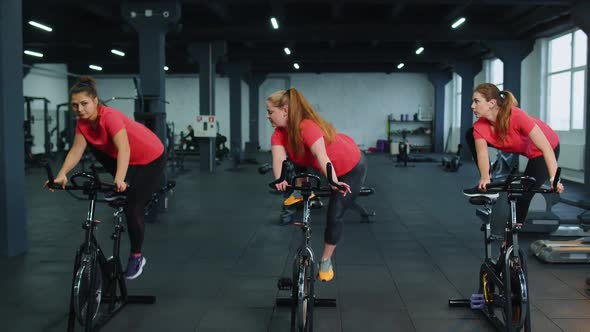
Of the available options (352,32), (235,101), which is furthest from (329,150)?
(235,101)

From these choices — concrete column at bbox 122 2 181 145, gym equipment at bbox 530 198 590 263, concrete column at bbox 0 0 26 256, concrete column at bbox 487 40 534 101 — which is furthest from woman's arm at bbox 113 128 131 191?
concrete column at bbox 487 40 534 101

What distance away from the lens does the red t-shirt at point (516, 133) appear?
3.05 metres

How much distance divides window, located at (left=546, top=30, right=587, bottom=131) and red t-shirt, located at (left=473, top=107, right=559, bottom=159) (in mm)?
9485

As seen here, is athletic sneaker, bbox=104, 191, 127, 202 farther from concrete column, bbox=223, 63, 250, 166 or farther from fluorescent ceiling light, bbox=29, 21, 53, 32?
concrete column, bbox=223, 63, 250, 166

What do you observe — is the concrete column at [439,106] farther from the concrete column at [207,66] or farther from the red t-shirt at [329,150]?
the red t-shirt at [329,150]

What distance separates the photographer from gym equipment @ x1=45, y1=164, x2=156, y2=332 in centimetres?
281

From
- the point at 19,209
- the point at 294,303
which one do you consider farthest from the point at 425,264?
the point at 19,209

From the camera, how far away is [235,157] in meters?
15.0

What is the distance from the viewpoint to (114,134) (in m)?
3.01

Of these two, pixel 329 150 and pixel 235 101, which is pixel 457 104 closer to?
pixel 235 101

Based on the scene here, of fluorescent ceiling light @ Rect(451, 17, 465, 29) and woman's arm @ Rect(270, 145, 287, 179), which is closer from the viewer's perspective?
woman's arm @ Rect(270, 145, 287, 179)

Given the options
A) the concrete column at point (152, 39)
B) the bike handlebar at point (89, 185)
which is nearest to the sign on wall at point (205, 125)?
the concrete column at point (152, 39)

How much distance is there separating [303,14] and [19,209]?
875 centimetres

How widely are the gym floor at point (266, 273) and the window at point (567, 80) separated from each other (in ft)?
18.7
